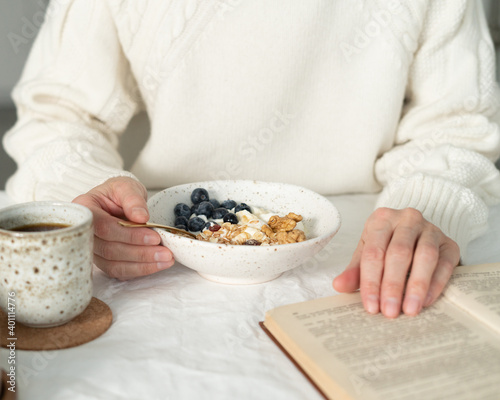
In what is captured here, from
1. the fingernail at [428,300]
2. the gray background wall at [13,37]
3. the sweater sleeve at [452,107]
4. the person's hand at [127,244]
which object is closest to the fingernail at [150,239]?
the person's hand at [127,244]

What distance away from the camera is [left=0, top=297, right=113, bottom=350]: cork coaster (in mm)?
501

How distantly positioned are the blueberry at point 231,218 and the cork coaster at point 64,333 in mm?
222

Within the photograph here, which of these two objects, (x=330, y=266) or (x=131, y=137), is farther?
(x=131, y=137)

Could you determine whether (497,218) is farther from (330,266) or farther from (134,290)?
(134,290)

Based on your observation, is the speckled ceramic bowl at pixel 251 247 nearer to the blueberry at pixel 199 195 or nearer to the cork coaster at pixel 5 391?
the blueberry at pixel 199 195

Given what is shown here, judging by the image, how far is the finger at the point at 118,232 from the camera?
0.63 meters

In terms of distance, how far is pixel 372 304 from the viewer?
54 centimetres

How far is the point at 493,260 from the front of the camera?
77cm

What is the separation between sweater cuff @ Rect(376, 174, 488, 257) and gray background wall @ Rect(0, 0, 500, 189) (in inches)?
36.9

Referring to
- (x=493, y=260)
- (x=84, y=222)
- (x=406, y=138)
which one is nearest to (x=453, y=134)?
(x=406, y=138)

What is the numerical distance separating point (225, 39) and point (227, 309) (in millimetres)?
594

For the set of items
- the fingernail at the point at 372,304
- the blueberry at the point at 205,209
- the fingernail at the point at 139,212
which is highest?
the fingernail at the point at 139,212

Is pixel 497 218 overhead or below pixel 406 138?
below

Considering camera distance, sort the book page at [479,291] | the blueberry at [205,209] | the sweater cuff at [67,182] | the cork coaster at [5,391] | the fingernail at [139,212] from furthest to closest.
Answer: the sweater cuff at [67,182]
the blueberry at [205,209]
the fingernail at [139,212]
the book page at [479,291]
the cork coaster at [5,391]
